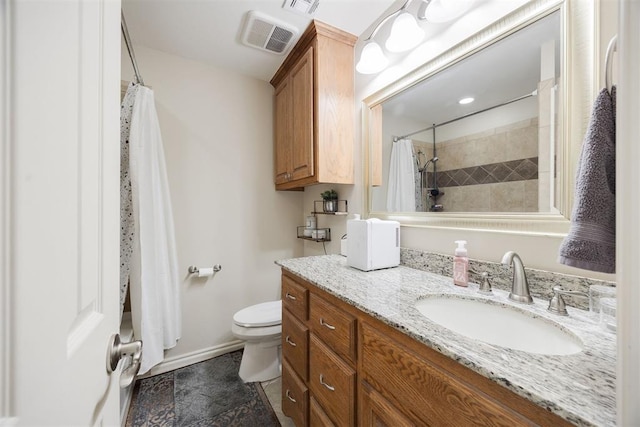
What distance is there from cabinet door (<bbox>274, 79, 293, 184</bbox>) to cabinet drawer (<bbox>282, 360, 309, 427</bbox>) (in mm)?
1343

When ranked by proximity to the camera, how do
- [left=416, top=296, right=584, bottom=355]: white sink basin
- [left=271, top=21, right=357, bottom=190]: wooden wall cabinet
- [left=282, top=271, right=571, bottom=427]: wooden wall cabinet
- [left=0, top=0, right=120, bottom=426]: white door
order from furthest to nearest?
[left=271, top=21, right=357, bottom=190]: wooden wall cabinet, [left=416, top=296, right=584, bottom=355]: white sink basin, [left=282, top=271, right=571, bottom=427]: wooden wall cabinet, [left=0, top=0, right=120, bottom=426]: white door

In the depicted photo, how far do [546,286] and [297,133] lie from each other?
5.21ft

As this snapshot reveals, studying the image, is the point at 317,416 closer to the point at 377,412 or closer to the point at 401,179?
the point at 377,412

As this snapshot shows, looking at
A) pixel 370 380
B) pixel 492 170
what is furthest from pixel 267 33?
pixel 370 380

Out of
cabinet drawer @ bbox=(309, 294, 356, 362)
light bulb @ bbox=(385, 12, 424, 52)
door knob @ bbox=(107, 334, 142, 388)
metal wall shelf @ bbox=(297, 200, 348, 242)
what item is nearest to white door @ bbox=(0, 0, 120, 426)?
door knob @ bbox=(107, 334, 142, 388)

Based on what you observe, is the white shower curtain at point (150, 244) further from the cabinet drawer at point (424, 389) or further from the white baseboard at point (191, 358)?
the cabinet drawer at point (424, 389)

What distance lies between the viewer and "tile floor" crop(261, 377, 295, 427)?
1.41 meters

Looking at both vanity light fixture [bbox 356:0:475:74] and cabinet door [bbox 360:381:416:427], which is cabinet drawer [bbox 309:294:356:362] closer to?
cabinet door [bbox 360:381:416:427]

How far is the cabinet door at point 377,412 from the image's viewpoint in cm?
69

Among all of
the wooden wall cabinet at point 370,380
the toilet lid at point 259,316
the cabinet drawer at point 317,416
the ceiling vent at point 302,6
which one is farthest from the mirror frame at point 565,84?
the toilet lid at point 259,316

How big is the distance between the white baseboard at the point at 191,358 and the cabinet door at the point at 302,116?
151 cm

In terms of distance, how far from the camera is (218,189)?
2102mm

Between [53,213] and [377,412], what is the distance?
2.99 feet

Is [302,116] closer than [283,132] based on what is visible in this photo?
Yes
